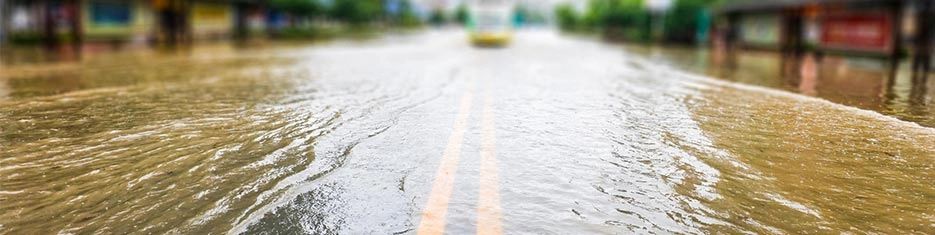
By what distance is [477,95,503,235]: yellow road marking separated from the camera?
4611 millimetres

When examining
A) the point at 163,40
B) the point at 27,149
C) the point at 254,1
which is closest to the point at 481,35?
the point at 163,40

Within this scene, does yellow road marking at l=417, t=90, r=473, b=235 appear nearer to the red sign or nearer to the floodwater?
the floodwater

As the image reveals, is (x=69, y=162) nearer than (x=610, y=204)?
No

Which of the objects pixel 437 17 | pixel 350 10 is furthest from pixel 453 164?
pixel 437 17

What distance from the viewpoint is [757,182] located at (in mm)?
5977

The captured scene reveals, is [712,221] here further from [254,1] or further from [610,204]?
[254,1]

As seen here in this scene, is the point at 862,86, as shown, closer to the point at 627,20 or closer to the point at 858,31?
the point at 858,31

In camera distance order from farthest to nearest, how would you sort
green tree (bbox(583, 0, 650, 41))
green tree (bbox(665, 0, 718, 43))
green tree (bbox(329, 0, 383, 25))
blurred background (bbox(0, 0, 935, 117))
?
green tree (bbox(329, 0, 383, 25)), green tree (bbox(583, 0, 650, 41)), green tree (bbox(665, 0, 718, 43)), blurred background (bbox(0, 0, 935, 117))

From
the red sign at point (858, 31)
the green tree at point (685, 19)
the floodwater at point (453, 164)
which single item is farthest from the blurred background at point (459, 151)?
the green tree at point (685, 19)

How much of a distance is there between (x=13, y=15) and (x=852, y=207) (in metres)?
42.4

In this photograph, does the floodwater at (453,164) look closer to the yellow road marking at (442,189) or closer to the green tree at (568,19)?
the yellow road marking at (442,189)

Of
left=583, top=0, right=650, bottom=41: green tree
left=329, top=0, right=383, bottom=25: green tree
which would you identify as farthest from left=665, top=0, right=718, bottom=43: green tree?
left=329, top=0, right=383, bottom=25: green tree

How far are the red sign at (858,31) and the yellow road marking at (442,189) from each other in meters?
25.1

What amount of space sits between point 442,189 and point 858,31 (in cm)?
2942
